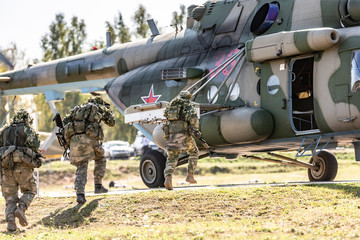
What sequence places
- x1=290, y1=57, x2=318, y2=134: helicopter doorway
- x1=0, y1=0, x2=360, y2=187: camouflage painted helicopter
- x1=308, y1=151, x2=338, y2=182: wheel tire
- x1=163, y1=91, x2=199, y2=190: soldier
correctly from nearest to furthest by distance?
1. x1=0, y1=0, x2=360, y2=187: camouflage painted helicopter
2. x1=163, y1=91, x2=199, y2=190: soldier
3. x1=290, y1=57, x2=318, y2=134: helicopter doorway
4. x1=308, y1=151, x2=338, y2=182: wheel tire

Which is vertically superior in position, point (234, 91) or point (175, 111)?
point (234, 91)

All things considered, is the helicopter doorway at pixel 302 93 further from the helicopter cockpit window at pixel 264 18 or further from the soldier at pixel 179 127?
the soldier at pixel 179 127

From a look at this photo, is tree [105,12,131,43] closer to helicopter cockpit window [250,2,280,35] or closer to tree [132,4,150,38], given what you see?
tree [132,4,150,38]

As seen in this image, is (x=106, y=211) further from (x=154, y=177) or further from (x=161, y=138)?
(x=154, y=177)

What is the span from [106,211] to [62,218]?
2.76ft

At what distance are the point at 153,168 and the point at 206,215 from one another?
611 cm

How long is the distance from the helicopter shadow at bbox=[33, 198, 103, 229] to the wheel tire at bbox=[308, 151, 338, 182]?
20.5 feet

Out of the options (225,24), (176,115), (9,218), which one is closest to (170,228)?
(9,218)

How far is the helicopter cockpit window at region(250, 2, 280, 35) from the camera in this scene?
13.0 metres

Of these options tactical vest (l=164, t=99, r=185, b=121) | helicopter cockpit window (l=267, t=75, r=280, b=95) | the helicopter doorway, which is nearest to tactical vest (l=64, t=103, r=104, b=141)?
tactical vest (l=164, t=99, r=185, b=121)

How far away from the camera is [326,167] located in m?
14.4

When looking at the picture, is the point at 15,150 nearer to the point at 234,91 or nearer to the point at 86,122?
the point at 86,122

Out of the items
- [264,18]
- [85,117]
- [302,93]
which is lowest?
[85,117]

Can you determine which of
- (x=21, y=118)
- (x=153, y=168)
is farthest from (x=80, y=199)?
(x=153, y=168)
